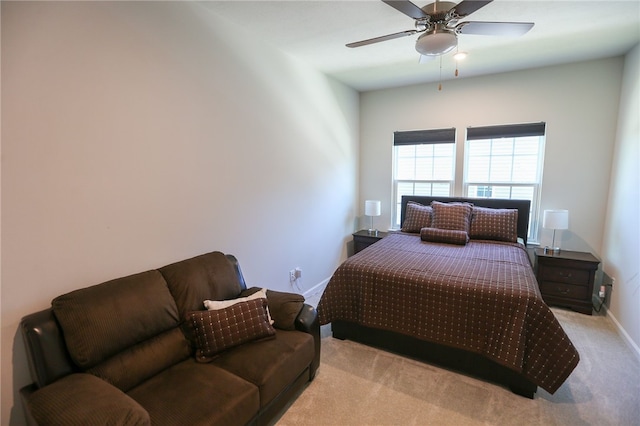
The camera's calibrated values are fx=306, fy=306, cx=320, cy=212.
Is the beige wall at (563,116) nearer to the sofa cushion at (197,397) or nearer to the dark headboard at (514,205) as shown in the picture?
A: the dark headboard at (514,205)

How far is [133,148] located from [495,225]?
144 inches

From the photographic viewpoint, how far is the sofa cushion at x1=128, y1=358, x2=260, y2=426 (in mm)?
1375

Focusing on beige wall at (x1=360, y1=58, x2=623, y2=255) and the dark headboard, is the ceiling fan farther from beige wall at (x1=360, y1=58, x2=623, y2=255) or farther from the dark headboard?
the dark headboard

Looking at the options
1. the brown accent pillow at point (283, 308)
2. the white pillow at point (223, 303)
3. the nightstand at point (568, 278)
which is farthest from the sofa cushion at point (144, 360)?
the nightstand at point (568, 278)

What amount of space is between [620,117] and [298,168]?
11.4 ft

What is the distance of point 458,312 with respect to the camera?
2.20 m

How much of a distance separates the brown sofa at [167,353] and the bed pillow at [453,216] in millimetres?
2241

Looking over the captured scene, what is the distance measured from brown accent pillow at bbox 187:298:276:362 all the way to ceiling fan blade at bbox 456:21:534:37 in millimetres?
2258

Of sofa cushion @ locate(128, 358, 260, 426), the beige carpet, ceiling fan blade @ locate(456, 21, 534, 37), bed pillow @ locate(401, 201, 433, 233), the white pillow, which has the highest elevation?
ceiling fan blade @ locate(456, 21, 534, 37)

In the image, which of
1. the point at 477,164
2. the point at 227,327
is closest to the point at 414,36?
the point at 477,164

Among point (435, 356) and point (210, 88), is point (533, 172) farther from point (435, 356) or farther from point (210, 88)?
point (210, 88)

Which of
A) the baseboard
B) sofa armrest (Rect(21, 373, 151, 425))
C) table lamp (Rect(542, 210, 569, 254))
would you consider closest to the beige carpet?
the baseboard

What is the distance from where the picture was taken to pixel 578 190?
11.8 feet

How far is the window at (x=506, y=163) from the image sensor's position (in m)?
3.82
